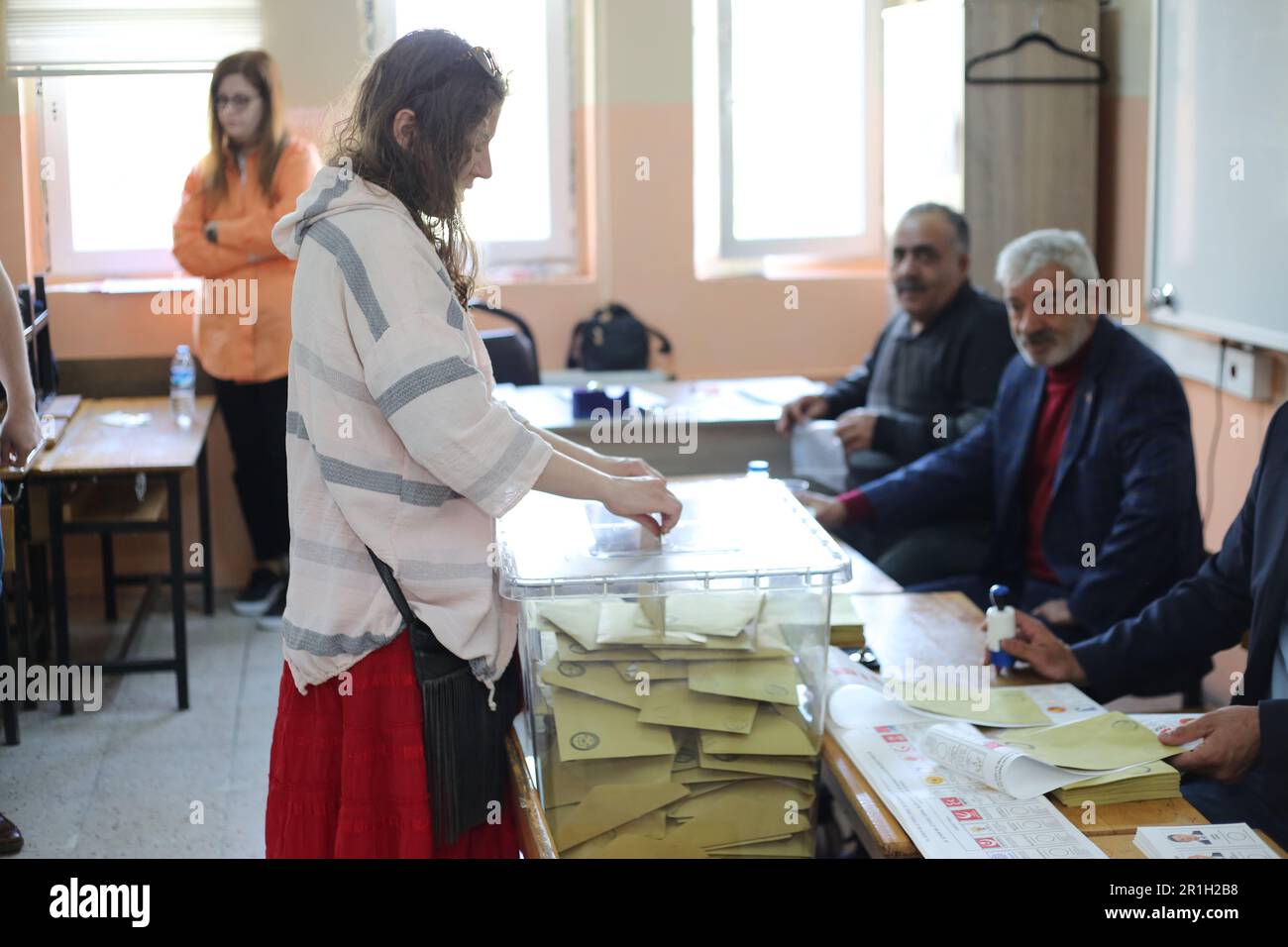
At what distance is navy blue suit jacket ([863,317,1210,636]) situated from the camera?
235 cm

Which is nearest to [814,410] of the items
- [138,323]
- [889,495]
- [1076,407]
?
[889,495]

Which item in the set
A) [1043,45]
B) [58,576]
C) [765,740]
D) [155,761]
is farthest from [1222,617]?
[1043,45]

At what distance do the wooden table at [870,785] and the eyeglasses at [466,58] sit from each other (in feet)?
2.64

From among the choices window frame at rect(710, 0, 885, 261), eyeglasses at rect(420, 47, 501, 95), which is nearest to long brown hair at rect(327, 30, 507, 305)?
Answer: eyeglasses at rect(420, 47, 501, 95)

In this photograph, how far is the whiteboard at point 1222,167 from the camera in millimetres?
3023

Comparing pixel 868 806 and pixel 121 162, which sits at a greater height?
pixel 121 162

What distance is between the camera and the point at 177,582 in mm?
3363

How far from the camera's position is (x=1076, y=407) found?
8.30 ft

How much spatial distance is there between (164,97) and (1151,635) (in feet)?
11.5

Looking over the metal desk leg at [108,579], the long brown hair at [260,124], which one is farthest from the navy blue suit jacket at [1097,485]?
the metal desk leg at [108,579]

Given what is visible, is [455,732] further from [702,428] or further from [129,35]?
[129,35]

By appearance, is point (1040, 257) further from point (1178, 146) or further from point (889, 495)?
point (1178, 146)

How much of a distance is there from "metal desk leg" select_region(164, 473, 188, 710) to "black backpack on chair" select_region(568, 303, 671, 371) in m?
1.59

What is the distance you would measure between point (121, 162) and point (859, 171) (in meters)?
2.47
